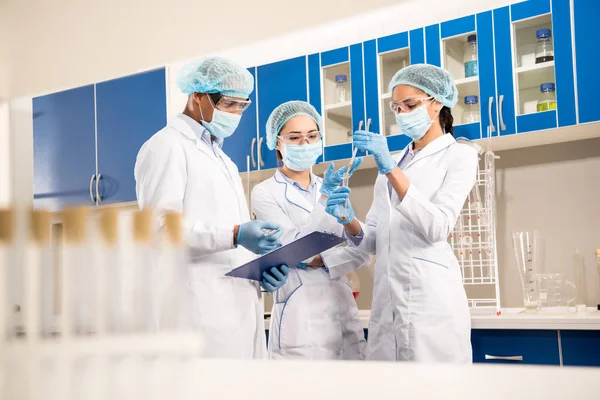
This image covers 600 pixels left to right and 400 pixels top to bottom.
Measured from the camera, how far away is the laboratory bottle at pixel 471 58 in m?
2.49

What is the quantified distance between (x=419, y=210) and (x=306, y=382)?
56 centimetres

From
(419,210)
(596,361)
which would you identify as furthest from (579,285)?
(419,210)

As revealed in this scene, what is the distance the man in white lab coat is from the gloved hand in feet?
1.04

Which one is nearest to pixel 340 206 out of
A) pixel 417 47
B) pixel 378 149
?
pixel 378 149

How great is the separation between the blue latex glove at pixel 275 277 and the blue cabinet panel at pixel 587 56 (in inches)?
45.0

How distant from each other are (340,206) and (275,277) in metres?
0.26

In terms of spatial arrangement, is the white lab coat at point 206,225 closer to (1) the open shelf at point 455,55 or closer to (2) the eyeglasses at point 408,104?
(2) the eyeglasses at point 408,104

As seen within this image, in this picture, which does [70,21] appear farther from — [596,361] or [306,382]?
[596,361]

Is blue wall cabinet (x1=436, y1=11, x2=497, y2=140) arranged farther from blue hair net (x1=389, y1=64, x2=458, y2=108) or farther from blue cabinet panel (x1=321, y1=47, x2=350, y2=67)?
blue hair net (x1=389, y1=64, x2=458, y2=108)

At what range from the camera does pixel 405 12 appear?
2770 millimetres

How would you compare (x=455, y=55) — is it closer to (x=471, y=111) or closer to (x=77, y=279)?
(x=471, y=111)

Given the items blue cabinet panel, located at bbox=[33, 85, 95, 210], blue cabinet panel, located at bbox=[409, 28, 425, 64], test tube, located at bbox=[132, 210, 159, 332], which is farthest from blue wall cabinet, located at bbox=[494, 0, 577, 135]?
blue cabinet panel, located at bbox=[33, 85, 95, 210]

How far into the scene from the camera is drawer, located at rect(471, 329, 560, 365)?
6.61 ft

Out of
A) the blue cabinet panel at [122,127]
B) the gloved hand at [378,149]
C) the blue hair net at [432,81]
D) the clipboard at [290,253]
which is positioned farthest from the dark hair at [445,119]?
the blue cabinet panel at [122,127]
